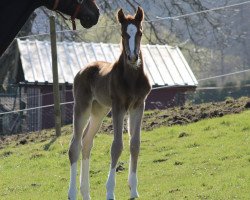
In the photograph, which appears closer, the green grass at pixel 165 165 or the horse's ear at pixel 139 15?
the horse's ear at pixel 139 15

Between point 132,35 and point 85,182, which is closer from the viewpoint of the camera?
point 132,35

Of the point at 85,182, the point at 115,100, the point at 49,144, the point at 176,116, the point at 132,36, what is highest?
the point at 132,36

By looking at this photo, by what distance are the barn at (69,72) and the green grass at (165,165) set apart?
21.3ft

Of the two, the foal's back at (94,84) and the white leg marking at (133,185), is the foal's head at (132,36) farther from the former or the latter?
the white leg marking at (133,185)

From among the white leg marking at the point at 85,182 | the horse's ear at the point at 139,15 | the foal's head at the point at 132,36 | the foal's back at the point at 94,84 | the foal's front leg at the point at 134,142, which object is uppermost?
the horse's ear at the point at 139,15

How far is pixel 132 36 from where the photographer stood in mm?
9430

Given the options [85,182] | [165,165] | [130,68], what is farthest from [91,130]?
[165,165]

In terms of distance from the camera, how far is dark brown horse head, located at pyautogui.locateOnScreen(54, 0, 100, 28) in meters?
7.61

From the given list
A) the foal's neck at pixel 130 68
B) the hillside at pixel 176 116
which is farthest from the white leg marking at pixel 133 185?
the hillside at pixel 176 116

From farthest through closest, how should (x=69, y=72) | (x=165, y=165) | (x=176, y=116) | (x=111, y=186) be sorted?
(x=69, y=72) → (x=176, y=116) → (x=165, y=165) → (x=111, y=186)

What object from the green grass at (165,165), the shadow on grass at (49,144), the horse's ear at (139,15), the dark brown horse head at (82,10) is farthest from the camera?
the shadow on grass at (49,144)

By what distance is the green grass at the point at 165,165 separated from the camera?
976 cm

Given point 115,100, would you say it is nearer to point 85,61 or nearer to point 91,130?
point 91,130

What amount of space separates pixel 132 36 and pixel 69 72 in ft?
50.7
